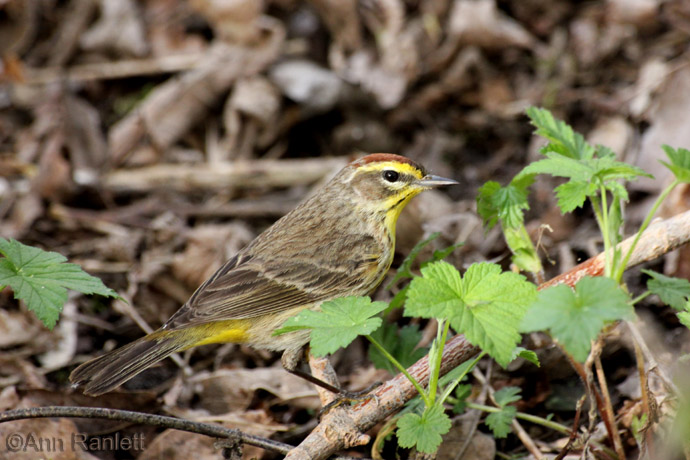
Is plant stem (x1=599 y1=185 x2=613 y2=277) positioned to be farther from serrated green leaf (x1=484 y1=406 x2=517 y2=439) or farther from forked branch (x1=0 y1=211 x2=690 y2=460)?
serrated green leaf (x1=484 y1=406 x2=517 y2=439)

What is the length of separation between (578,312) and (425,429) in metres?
0.95

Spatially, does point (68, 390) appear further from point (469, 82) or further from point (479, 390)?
point (469, 82)

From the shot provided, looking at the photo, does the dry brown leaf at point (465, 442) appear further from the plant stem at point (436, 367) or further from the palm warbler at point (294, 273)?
the plant stem at point (436, 367)

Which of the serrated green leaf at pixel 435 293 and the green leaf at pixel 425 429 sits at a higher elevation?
the serrated green leaf at pixel 435 293

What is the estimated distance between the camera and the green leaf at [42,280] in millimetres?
3320

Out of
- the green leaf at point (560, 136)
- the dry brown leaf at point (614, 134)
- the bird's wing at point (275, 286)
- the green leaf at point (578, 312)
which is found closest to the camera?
the green leaf at point (578, 312)

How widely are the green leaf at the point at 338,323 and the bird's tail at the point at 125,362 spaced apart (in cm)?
135

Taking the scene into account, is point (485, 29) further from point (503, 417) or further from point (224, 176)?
point (503, 417)

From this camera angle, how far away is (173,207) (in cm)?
716

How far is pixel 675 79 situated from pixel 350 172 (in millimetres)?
3356

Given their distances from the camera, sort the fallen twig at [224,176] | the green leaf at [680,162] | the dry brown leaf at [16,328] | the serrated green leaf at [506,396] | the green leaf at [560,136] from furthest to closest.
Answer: the fallen twig at [224,176] < the dry brown leaf at [16,328] < the serrated green leaf at [506,396] < the green leaf at [560,136] < the green leaf at [680,162]

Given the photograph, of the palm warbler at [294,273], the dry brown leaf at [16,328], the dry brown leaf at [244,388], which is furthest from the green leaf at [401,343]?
the dry brown leaf at [16,328]

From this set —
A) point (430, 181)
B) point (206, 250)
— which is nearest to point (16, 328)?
point (206, 250)

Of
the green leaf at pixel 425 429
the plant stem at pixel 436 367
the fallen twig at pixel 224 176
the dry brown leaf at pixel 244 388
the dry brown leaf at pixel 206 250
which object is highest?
the plant stem at pixel 436 367
